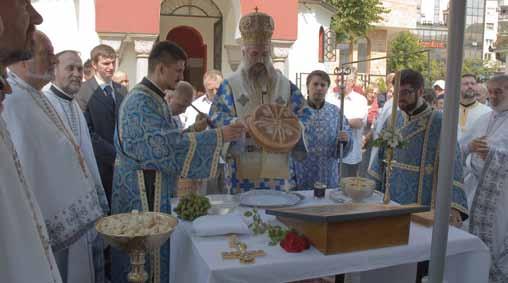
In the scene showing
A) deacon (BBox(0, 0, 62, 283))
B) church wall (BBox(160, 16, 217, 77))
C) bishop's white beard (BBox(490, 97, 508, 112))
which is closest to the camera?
deacon (BBox(0, 0, 62, 283))

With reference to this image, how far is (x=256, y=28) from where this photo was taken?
11.6ft

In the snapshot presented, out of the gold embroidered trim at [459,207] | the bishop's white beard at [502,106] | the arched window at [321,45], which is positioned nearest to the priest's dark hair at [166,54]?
the gold embroidered trim at [459,207]

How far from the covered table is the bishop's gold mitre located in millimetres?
1645

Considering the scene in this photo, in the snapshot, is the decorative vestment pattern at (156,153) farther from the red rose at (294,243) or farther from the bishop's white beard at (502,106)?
the bishop's white beard at (502,106)

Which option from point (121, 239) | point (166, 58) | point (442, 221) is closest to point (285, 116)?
point (166, 58)

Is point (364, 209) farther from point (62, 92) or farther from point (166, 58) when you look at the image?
point (62, 92)

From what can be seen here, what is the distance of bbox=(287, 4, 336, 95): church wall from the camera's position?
13820mm

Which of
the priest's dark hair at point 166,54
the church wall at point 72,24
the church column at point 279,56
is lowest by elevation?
the priest's dark hair at point 166,54

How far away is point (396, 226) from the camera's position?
7.27ft

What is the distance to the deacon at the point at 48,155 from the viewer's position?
2.69m

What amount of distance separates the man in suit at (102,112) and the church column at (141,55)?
243 inches

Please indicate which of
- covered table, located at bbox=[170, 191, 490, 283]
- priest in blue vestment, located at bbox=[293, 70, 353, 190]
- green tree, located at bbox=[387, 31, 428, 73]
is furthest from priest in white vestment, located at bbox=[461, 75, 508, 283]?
green tree, located at bbox=[387, 31, 428, 73]

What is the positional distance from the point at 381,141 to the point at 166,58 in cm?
135

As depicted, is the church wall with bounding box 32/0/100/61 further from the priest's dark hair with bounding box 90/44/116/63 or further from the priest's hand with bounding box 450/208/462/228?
the priest's hand with bounding box 450/208/462/228
